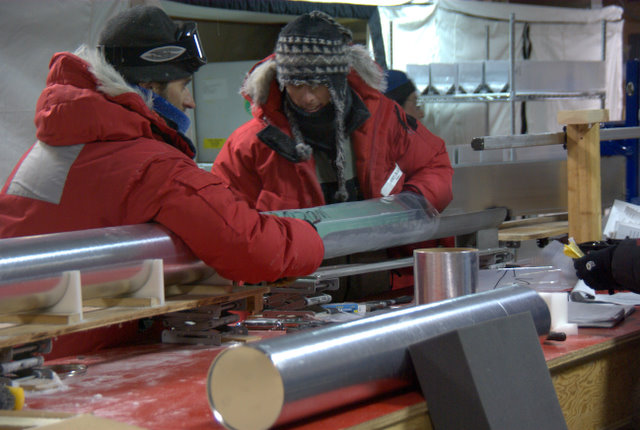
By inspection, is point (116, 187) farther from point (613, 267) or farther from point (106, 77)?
point (613, 267)

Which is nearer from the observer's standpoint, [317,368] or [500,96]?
[317,368]

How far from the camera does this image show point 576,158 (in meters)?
2.81

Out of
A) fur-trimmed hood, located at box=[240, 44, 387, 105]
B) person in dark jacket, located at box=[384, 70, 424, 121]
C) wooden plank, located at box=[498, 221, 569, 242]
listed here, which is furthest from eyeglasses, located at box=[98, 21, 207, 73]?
person in dark jacket, located at box=[384, 70, 424, 121]

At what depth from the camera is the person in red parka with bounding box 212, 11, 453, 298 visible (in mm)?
3102

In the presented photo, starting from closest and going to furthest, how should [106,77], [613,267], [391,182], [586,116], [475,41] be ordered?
[106,77] → [613,267] → [586,116] → [391,182] → [475,41]

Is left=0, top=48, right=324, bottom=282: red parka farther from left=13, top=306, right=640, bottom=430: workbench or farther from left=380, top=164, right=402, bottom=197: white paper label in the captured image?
left=380, top=164, right=402, bottom=197: white paper label

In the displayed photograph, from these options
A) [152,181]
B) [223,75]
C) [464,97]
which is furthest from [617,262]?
[464,97]

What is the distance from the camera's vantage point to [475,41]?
732 cm

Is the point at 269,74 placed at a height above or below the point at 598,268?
above

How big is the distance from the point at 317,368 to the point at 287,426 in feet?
0.34

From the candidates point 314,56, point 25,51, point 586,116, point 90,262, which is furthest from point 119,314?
point 25,51

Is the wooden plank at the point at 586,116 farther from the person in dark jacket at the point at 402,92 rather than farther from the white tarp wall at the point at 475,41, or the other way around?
the white tarp wall at the point at 475,41

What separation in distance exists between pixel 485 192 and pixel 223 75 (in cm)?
265

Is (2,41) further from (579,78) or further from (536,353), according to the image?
(579,78)
